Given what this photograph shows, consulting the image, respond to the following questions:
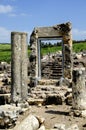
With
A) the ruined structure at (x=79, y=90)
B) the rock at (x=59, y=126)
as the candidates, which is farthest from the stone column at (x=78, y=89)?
the rock at (x=59, y=126)

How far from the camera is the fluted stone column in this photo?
714 inches

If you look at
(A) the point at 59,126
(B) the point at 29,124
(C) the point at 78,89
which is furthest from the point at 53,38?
(B) the point at 29,124

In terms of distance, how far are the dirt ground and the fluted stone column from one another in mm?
1089

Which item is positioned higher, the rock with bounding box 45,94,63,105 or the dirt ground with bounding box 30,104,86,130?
the rock with bounding box 45,94,63,105

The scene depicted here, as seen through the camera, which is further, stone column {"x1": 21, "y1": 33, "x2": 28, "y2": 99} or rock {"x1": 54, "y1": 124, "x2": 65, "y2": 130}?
stone column {"x1": 21, "y1": 33, "x2": 28, "y2": 99}

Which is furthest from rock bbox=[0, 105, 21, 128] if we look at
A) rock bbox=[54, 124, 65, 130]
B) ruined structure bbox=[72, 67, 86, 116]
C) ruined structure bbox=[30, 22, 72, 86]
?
ruined structure bbox=[30, 22, 72, 86]

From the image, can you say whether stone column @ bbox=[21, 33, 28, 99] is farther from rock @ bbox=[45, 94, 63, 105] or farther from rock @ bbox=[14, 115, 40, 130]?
rock @ bbox=[14, 115, 40, 130]

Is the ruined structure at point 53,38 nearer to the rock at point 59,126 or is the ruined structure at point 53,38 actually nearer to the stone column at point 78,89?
the stone column at point 78,89

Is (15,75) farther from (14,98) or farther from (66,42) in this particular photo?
(66,42)

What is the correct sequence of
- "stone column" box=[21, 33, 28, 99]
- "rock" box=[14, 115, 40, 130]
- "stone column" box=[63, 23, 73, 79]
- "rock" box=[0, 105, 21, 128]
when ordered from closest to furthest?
"rock" box=[14, 115, 40, 130], "rock" box=[0, 105, 21, 128], "stone column" box=[21, 33, 28, 99], "stone column" box=[63, 23, 73, 79]

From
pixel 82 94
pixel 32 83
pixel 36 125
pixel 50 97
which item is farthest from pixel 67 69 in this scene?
pixel 36 125

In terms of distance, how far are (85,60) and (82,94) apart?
1629cm

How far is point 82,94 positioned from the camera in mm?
16391

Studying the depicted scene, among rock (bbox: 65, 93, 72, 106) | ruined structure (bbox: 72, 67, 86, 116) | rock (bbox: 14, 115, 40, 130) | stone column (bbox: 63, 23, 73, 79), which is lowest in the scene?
rock (bbox: 14, 115, 40, 130)
